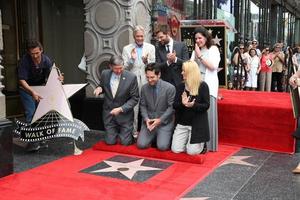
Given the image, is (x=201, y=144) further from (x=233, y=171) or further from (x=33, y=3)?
(x=33, y=3)

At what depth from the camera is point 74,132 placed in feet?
18.1

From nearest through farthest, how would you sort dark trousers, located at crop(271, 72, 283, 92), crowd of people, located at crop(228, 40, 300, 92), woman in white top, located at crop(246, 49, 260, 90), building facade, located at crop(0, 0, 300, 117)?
building facade, located at crop(0, 0, 300, 117) < crowd of people, located at crop(228, 40, 300, 92) < woman in white top, located at crop(246, 49, 260, 90) < dark trousers, located at crop(271, 72, 283, 92)

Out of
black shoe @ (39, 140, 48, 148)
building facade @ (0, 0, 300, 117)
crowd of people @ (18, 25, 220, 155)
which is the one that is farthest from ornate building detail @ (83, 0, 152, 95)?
black shoe @ (39, 140, 48, 148)

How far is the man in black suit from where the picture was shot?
5980 millimetres

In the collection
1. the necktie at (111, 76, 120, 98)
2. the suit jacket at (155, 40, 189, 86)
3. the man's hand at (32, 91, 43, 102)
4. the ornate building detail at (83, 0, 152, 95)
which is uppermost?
the ornate building detail at (83, 0, 152, 95)

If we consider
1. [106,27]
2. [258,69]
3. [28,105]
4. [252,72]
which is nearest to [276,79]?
[258,69]

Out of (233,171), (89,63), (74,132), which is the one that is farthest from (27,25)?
(233,171)

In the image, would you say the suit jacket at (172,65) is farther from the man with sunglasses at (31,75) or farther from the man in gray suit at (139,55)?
the man with sunglasses at (31,75)

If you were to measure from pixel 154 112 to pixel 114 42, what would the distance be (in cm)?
197

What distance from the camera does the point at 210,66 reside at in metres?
5.60

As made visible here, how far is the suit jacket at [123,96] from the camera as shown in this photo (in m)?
5.81

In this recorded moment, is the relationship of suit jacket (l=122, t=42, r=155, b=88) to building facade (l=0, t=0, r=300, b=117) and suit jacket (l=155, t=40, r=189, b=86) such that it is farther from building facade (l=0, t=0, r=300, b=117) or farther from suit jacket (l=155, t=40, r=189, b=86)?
building facade (l=0, t=0, r=300, b=117)

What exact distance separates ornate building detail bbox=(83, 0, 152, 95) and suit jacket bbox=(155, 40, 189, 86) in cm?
102

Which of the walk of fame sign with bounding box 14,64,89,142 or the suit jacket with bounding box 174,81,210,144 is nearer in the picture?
the suit jacket with bounding box 174,81,210,144
